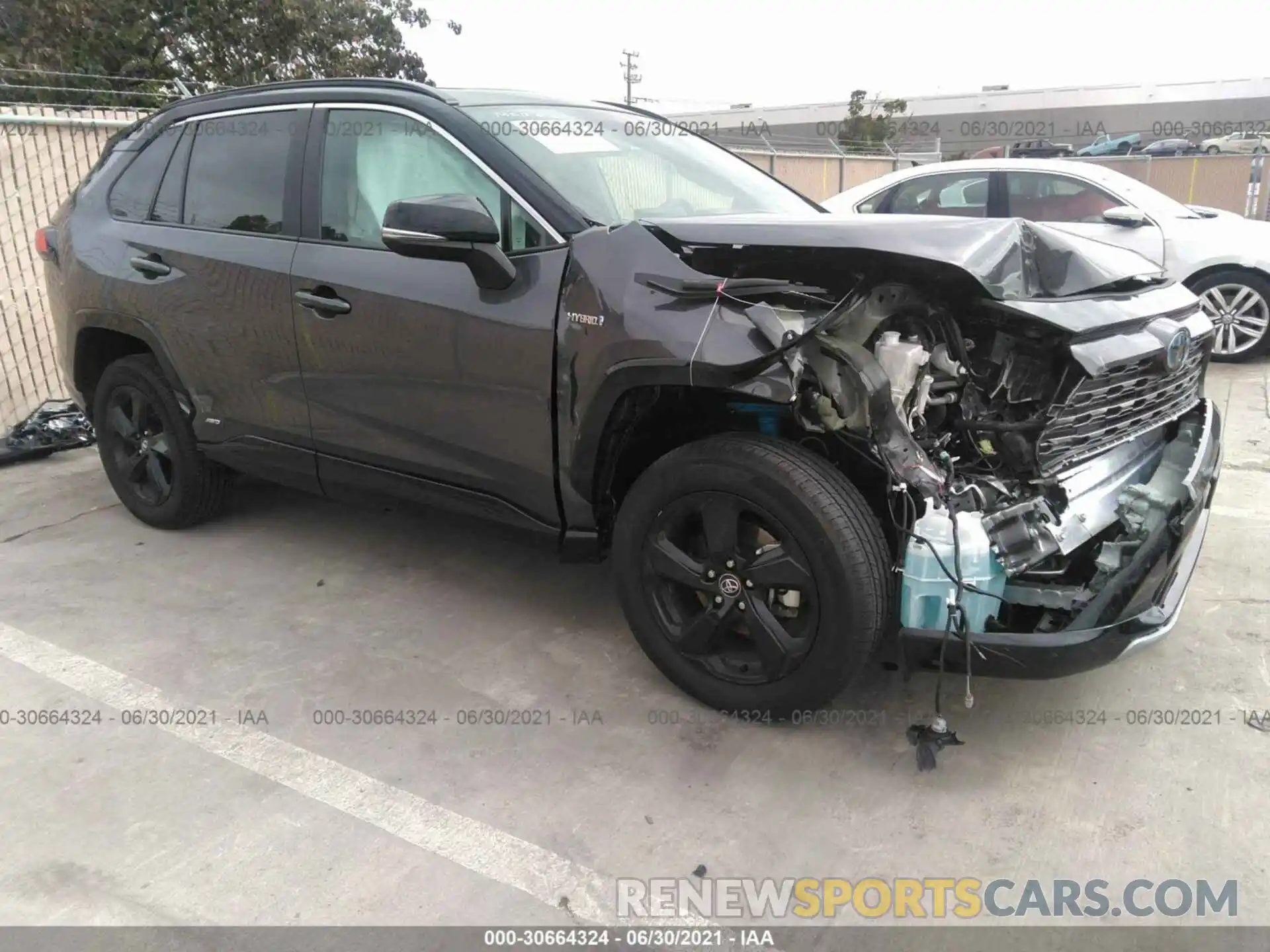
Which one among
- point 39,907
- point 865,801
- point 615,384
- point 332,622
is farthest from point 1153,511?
point 39,907

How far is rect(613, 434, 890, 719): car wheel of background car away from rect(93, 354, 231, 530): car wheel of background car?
239 centimetres

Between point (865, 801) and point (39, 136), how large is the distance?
6565 mm

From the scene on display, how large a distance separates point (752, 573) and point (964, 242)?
1.03m

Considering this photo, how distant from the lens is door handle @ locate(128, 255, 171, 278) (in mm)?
3911

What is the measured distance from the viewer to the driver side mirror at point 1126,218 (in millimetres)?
5980

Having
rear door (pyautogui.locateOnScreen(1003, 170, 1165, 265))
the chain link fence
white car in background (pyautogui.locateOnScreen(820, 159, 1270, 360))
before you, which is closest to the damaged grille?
Answer: white car in background (pyautogui.locateOnScreen(820, 159, 1270, 360))

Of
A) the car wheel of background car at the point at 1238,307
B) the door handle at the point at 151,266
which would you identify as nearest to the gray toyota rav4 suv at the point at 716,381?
the door handle at the point at 151,266

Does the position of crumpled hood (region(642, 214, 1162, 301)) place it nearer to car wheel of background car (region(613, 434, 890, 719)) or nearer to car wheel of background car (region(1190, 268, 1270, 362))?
car wheel of background car (region(613, 434, 890, 719))

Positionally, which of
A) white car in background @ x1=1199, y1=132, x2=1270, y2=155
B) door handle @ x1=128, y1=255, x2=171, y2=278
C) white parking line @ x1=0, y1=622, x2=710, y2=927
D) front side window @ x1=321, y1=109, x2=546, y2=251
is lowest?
white parking line @ x1=0, y1=622, x2=710, y2=927

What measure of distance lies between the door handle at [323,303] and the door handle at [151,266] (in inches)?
34.5

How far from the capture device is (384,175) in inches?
131

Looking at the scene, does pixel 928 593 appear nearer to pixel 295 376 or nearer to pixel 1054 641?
pixel 1054 641

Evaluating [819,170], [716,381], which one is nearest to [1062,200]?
[716,381]

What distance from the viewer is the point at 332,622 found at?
3588mm
